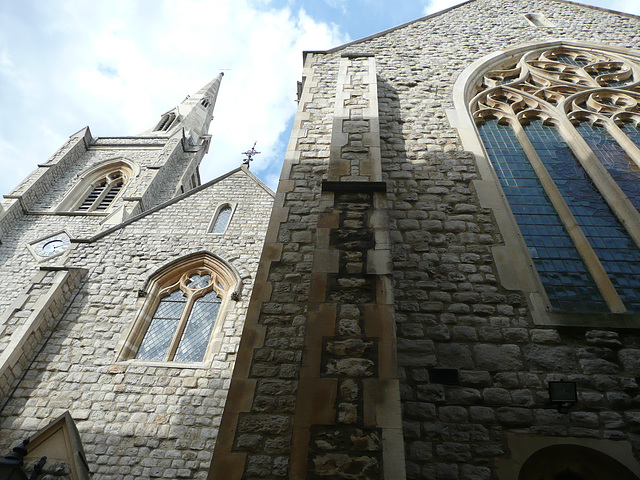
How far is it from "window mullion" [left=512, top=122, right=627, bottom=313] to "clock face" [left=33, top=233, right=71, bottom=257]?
1225cm

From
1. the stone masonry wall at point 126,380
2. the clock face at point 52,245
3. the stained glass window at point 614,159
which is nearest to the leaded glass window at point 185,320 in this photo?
the stone masonry wall at point 126,380

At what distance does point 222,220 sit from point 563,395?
7324 mm

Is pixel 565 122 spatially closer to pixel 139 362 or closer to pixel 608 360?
pixel 608 360

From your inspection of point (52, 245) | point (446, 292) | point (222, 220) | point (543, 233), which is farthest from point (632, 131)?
point (52, 245)

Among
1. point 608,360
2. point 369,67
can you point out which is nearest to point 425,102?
point 369,67

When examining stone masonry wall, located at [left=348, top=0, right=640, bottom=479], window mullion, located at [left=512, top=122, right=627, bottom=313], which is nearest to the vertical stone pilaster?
stone masonry wall, located at [left=348, top=0, right=640, bottom=479]

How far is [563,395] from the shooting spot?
2.95m

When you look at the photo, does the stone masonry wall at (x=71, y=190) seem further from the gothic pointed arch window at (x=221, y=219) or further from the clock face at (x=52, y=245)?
the gothic pointed arch window at (x=221, y=219)

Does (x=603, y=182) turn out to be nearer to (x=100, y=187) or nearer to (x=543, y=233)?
(x=543, y=233)

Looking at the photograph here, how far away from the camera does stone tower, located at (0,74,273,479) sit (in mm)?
5000

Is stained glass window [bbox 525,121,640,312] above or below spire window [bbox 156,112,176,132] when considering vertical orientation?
below

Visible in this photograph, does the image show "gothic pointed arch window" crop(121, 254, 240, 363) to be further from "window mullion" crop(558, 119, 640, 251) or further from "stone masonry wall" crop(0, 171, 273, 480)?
"window mullion" crop(558, 119, 640, 251)

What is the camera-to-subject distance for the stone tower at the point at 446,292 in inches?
106

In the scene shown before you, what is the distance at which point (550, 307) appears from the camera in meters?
3.66
